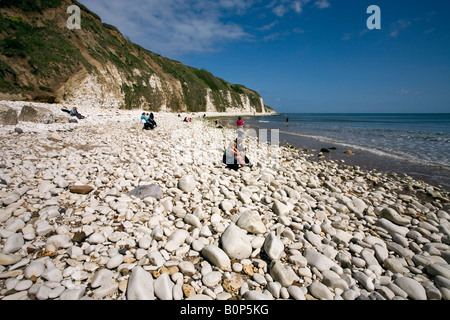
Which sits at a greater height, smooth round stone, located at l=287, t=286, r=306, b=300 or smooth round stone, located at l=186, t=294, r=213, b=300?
smooth round stone, located at l=186, t=294, r=213, b=300

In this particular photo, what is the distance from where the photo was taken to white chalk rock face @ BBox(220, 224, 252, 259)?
2.66 m

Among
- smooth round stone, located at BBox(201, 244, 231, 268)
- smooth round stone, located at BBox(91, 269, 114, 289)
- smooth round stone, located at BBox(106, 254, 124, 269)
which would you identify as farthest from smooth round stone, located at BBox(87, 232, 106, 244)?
smooth round stone, located at BBox(201, 244, 231, 268)

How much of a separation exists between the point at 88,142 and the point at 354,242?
8839 millimetres

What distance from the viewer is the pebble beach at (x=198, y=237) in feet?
6.98

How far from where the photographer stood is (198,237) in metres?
2.96

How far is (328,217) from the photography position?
3.91 m

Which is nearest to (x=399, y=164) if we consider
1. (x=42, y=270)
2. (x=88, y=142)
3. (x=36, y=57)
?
(x=42, y=270)

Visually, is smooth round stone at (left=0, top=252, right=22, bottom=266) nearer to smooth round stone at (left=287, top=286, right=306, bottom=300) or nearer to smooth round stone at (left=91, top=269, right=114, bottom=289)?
smooth round stone at (left=91, top=269, right=114, bottom=289)

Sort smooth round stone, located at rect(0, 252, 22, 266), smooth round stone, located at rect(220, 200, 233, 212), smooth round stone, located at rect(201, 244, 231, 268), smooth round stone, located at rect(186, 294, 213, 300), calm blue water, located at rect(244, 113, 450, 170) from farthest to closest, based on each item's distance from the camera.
→ calm blue water, located at rect(244, 113, 450, 170), smooth round stone, located at rect(220, 200, 233, 212), smooth round stone, located at rect(201, 244, 231, 268), smooth round stone, located at rect(0, 252, 22, 266), smooth round stone, located at rect(186, 294, 213, 300)

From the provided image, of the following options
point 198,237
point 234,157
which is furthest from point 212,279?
point 234,157

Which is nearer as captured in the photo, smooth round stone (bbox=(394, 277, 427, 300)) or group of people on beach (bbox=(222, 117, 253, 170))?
smooth round stone (bbox=(394, 277, 427, 300))

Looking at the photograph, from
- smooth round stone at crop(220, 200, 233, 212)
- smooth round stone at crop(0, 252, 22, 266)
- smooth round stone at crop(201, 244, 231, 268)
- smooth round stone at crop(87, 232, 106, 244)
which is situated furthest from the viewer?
smooth round stone at crop(220, 200, 233, 212)

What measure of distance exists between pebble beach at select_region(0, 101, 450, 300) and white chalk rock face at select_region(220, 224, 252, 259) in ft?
0.05

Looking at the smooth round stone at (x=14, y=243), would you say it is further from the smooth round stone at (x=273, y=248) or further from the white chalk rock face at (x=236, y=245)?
the smooth round stone at (x=273, y=248)
